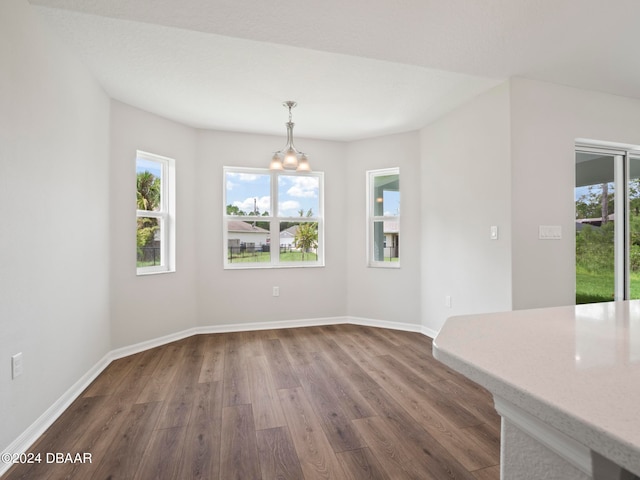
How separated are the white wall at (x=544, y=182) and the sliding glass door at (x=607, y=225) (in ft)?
0.92

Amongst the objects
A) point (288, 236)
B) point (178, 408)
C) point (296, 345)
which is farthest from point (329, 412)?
point (288, 236)

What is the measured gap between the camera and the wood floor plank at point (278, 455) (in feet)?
5.20

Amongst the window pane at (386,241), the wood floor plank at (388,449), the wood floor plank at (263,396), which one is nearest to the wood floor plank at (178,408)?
the wood floor plank at (263,396)

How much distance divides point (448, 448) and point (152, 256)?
3368 millimetres

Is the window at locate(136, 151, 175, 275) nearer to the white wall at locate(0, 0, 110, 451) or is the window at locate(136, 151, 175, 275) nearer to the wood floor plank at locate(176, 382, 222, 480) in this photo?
the white wall at locate(0, 0, 110, 451)

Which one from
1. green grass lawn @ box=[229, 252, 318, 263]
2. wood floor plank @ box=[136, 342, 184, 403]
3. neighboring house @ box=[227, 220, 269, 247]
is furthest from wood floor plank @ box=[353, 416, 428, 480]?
neighboring house @ box=[227, 220, 269, 247]

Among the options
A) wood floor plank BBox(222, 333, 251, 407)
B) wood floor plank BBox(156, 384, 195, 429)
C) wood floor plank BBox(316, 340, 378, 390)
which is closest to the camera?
wood floor plank BBox(156, 384, 195, 429)

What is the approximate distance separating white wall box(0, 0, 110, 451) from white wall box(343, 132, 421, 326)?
9.62 ft

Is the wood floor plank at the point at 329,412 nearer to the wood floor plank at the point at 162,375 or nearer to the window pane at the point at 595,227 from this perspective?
the wood floor plank at the point at 162,375

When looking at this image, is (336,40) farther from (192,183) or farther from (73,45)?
(192,183)

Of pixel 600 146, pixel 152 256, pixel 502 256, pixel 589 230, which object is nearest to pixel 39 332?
pixel 152 256

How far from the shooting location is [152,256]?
3.62 metres

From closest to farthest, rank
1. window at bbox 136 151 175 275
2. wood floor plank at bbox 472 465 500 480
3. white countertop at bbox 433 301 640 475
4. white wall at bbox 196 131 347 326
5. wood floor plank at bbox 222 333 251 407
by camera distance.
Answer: white countertop at bbox 433 301 640 475 → wood floor plank at bbox 472 465 500 480 → wood floor plank at bbox 222 333 251 407 → window at bbox 136 151 175 275 → white wall at bbox 196 131 347 326

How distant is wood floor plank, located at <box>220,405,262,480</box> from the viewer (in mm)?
1601
